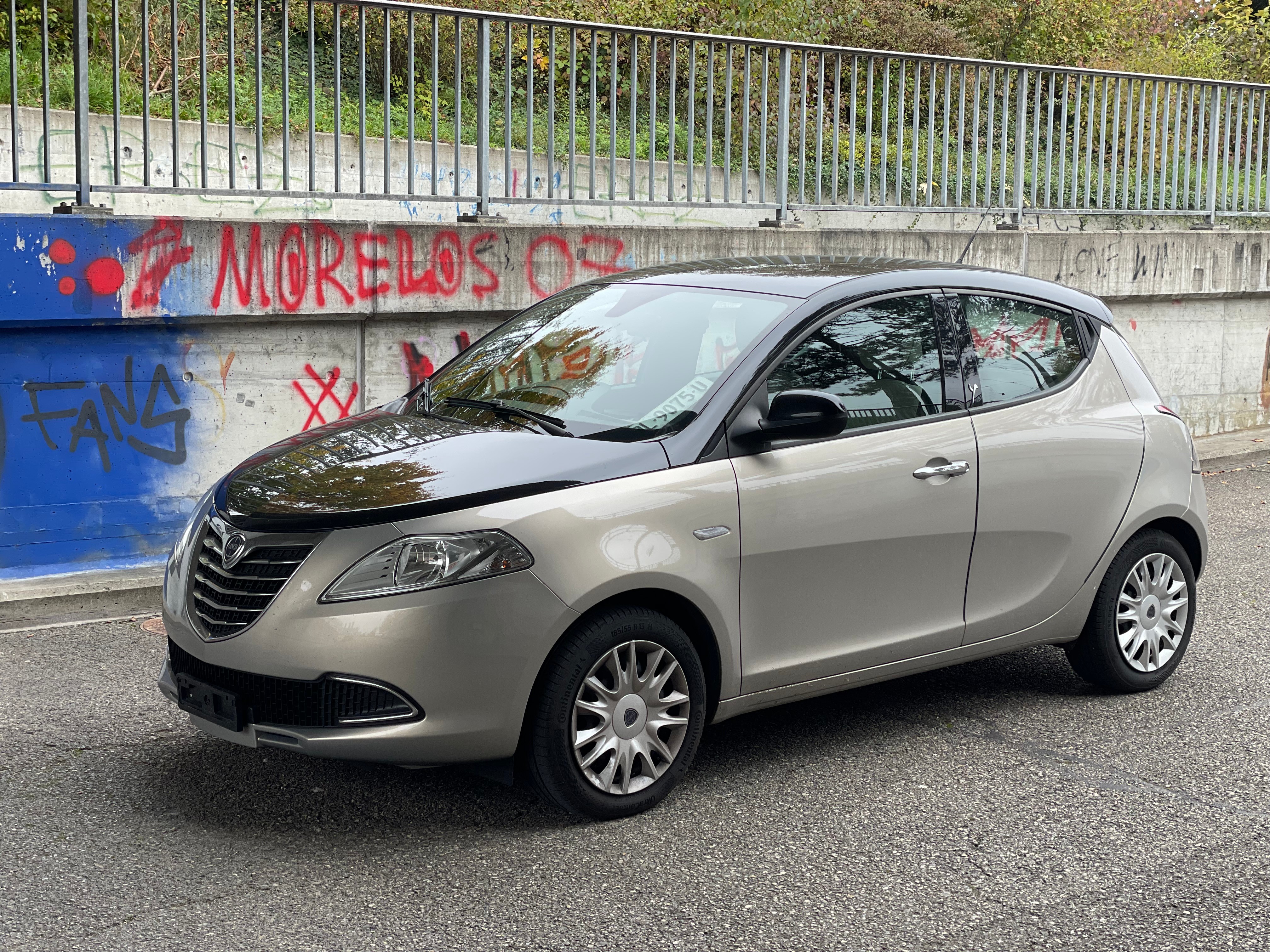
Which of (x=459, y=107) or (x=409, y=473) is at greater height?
(x=459, y=107)

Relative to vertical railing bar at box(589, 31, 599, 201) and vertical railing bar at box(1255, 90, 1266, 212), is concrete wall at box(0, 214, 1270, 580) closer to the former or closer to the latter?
vertical railing bar at box(589, 31, 599, 201)

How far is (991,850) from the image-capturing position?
414 cm

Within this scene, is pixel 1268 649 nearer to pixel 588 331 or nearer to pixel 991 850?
pixel 991 850

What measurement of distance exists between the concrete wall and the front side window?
347cm

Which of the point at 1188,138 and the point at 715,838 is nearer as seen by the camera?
the point at 715,838

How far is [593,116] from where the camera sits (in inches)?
340

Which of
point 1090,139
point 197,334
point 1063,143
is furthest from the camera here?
point 1090,139

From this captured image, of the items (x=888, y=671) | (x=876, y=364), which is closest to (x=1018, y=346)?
(x=876, y=364)

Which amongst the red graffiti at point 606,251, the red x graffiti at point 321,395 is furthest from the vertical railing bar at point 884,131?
the red x graffiti at point 321,395

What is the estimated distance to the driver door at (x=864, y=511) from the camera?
4.51 metres

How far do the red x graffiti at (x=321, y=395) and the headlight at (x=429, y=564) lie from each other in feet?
12.4

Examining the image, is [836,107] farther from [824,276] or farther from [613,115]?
[824,276]

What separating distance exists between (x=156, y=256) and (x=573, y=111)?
2636mm

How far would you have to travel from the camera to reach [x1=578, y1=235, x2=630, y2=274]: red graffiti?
837 centimetres
